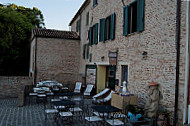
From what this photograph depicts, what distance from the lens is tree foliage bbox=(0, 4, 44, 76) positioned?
74.6ft

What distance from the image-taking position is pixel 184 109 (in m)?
5.69

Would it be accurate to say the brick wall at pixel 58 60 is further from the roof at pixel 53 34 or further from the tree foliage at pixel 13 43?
the tree foliage at pixel 13 43

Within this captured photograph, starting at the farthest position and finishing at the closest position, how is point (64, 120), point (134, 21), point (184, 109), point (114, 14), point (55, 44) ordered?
point (55, 44) → point (114, 14) → point (134, 21) → point (64, 120) → point (184, 109)

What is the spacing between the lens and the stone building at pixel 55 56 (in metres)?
16.4

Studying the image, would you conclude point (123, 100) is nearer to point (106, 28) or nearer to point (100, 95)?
point (100, 95)

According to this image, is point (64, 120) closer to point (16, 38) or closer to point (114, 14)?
point (114, 14)

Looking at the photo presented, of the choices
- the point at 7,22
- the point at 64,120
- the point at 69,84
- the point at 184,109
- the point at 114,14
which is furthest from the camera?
the point at 7,22

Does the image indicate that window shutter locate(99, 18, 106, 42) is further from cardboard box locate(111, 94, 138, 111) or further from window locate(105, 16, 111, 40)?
cardboard box locate(111, 94, 138, 111)

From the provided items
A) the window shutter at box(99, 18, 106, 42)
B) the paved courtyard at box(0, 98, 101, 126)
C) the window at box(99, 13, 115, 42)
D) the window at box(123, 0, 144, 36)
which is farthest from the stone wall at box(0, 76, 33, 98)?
the window at box(123, 0, 144, 36)

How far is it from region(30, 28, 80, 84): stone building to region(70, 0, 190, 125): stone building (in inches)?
194

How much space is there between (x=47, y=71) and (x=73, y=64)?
95.6 inches

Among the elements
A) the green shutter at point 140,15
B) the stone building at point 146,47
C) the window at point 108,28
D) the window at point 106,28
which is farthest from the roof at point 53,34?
the green shutter at point 140,15

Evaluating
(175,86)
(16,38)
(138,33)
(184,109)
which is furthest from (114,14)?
(16,38)

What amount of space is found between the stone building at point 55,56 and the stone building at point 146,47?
493cm
